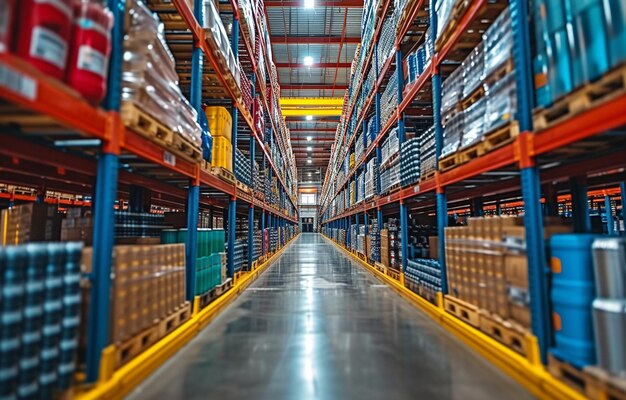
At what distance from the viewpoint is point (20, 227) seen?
113 inches

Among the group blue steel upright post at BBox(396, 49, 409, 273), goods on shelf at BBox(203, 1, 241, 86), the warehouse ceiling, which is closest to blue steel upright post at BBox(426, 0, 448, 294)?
blue steel upright post at BBox(396, 49, 409, 273)

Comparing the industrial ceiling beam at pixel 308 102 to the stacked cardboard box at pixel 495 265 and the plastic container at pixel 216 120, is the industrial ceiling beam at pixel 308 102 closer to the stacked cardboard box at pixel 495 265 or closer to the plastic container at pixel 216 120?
the plastic container at pixel 216 120

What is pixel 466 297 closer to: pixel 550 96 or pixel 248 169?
pixel 550 96

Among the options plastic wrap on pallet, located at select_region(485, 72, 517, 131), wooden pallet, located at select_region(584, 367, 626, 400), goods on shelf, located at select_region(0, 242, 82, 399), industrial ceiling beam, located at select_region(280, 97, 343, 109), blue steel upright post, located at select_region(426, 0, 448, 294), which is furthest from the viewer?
industrial ceiling beam, located at select_region(280, 97, 343, 109)

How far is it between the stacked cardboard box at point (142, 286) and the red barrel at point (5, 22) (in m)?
1.30

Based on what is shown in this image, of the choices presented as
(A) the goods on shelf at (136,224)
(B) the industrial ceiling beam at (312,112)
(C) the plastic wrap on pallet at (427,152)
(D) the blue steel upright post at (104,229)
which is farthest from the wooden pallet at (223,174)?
(B) the industrial ceiling beam at (312,112)

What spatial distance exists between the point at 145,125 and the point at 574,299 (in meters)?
3.25

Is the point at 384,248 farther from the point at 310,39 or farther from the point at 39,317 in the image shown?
the point at 310,39

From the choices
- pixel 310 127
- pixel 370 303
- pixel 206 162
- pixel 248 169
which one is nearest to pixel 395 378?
pixel 370 303

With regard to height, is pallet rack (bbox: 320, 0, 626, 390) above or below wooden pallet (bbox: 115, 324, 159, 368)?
above

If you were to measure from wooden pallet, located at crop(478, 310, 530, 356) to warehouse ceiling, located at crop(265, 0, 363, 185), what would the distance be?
37.2 ft

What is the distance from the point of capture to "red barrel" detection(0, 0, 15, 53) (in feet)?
4.43

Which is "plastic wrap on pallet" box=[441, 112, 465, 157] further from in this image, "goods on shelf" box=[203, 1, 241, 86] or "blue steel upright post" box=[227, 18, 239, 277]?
"blue steel upright post" box=[227, 18, 239, 277]

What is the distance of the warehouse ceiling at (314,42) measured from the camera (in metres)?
12.9
